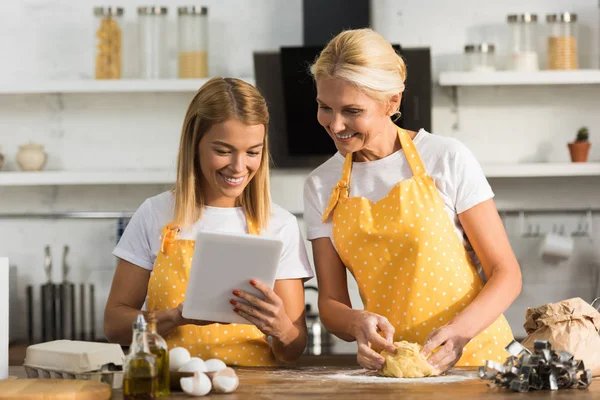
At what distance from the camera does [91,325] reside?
4250 millimetres

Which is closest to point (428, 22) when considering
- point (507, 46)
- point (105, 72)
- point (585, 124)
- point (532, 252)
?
point (507, 46)

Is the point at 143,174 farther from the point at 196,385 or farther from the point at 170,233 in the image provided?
the point at 196,385

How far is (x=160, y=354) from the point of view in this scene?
5.40 ft

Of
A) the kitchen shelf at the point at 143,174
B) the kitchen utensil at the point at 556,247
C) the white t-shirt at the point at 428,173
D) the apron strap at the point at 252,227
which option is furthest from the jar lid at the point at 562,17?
the apron strap at the point at 252,227

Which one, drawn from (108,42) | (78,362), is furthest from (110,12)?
(78,362)

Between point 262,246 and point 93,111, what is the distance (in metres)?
2.72

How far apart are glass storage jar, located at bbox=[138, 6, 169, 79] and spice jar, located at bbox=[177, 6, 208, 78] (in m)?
0.09

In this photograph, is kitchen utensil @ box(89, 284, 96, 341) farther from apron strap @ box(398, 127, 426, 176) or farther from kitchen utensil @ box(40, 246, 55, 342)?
apron strap @ box(398, 127, 426, 176)

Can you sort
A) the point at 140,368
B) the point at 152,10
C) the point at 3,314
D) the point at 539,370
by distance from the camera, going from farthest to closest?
the point at 152,10, the point at 3,314, the point at 539,370, the point at 140,368

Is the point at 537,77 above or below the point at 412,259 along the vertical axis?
above

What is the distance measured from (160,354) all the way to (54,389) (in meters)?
0.21

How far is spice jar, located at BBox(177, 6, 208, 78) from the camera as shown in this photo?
13.5ft

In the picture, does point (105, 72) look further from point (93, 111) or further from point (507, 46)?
point (507, 46)

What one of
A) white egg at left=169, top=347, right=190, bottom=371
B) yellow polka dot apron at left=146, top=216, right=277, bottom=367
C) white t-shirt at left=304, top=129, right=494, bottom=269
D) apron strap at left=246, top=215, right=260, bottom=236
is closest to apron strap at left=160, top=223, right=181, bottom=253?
yellow polka dot apron at left=146, top=216, right=277, bottom=367
